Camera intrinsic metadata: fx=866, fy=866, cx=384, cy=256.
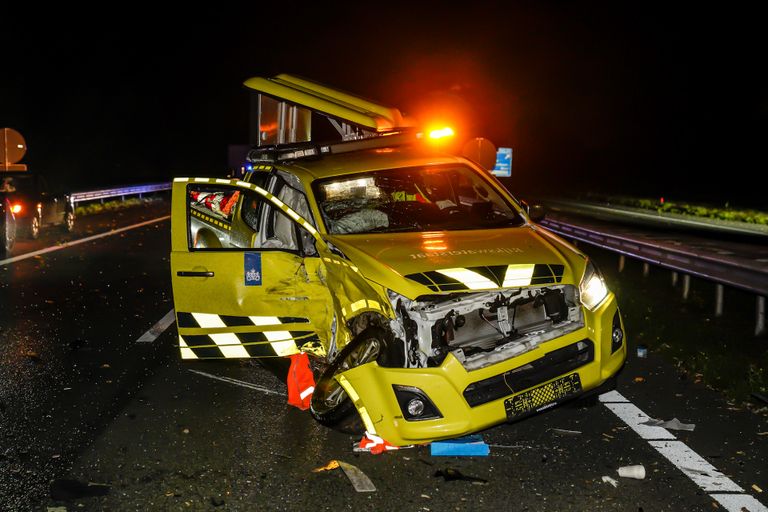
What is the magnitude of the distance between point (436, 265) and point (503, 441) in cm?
120

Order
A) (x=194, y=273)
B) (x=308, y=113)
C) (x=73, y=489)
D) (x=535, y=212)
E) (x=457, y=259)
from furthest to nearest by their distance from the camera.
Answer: (x=308, y=113), (x=535, y=212), (x=194, y=273), (x=457, y=259), (x=73, y=489)

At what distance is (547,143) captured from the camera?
138 metres

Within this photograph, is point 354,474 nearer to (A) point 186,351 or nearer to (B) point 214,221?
(A) point 186,351

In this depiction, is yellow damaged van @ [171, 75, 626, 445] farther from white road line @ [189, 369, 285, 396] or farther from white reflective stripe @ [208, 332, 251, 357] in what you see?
white road line @ [189, 369, 285, 396]

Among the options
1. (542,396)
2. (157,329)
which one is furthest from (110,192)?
(542,396)

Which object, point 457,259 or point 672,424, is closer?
point 457,259

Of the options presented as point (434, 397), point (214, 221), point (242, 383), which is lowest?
point (242, 383)

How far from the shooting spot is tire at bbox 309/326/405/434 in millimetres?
5145

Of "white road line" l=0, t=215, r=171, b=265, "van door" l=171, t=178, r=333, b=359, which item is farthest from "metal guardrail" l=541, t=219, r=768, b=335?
"white road line" l=0, t=215, r=171, b=265

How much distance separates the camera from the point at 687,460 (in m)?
5.07

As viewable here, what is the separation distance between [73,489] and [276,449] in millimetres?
1215

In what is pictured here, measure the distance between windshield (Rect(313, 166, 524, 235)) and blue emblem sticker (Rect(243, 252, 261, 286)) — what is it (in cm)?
59

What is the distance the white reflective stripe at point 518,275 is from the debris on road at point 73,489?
102 inches

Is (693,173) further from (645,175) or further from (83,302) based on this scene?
(83,302)
